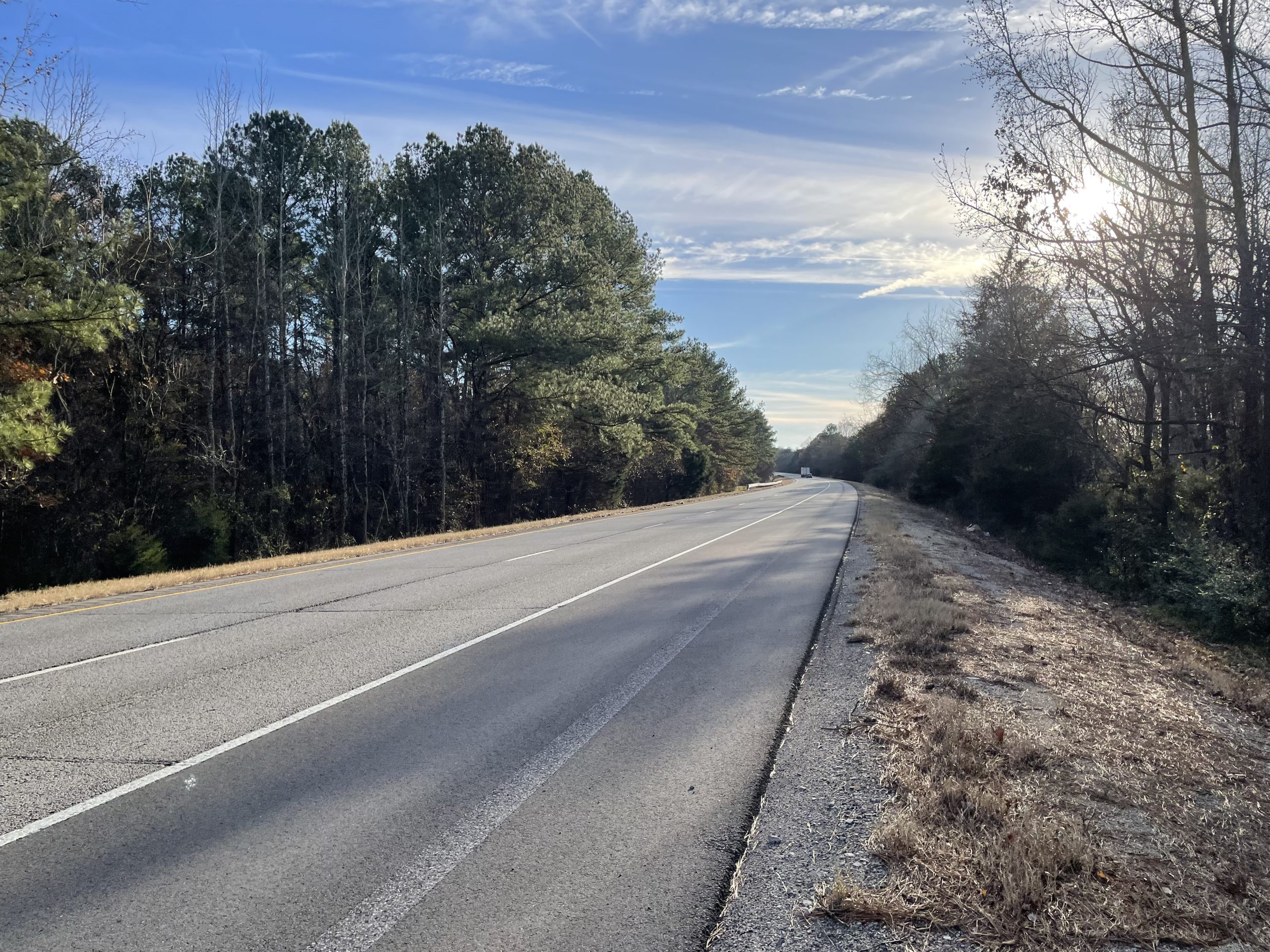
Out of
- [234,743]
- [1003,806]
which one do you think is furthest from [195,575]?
[1003,806]

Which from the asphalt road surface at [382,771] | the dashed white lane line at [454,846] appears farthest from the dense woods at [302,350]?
the dashed white lane line at [454,846]

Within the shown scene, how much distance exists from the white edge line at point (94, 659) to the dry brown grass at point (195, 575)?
4.10 metres

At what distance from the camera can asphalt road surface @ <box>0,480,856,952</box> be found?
3438mm

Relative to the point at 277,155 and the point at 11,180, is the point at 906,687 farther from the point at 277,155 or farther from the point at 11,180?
the point at 277,155

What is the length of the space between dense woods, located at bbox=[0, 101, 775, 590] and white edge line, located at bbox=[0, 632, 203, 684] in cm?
924

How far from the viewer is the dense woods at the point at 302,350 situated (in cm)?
2056

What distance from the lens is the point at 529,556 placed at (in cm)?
1691

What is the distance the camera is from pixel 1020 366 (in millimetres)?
18422

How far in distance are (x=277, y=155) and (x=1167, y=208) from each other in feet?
90.0

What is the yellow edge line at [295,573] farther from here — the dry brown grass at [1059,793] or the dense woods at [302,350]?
the dry brown grass at [1059,793]

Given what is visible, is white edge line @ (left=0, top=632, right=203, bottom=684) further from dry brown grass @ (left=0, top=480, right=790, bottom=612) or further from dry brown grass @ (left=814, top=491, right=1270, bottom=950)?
dry brown grass @ (left=814, top=491, right=1270, bottom=950)

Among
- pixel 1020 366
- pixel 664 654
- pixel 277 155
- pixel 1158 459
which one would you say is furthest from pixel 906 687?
pixel 277 155

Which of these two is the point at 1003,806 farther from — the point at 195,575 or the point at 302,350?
the point at 302,350

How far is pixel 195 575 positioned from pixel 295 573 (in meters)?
1.63
